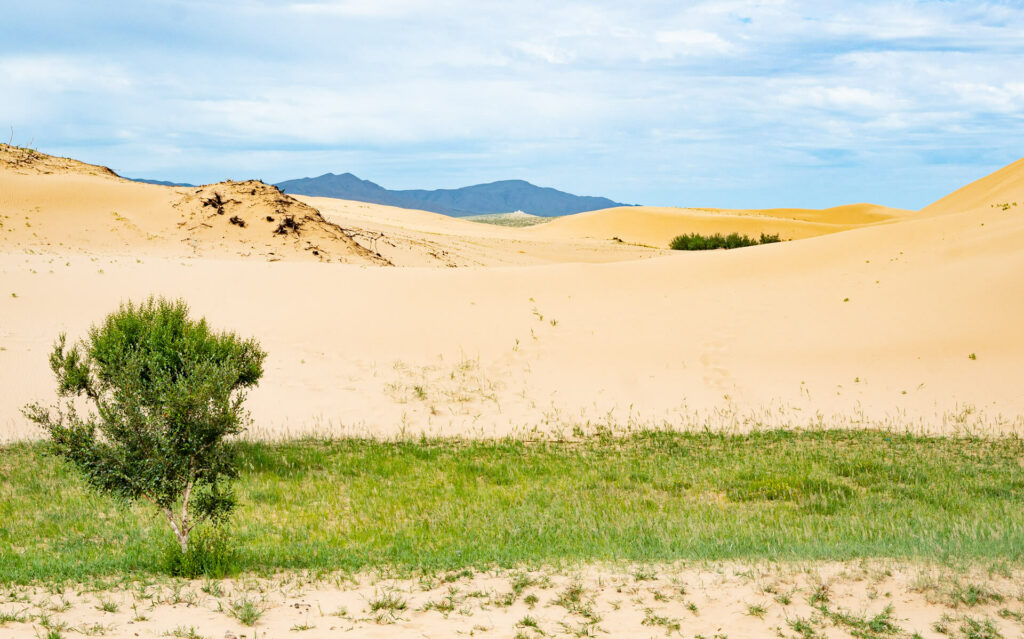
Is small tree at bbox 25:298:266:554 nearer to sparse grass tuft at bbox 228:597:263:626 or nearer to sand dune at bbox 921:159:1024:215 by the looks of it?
sparse grass tuft at bbox 228:597:263:626

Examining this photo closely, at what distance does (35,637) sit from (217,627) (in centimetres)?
113

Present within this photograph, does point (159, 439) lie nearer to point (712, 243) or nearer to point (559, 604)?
point (559, 604)

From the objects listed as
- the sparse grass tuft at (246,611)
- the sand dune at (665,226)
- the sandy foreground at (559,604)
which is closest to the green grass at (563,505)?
the sandy foreground at (559,604)

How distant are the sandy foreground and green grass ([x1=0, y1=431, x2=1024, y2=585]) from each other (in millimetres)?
359

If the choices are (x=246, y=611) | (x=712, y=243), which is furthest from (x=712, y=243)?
(x=246, y=611)

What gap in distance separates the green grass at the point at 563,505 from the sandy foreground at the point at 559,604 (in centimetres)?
36

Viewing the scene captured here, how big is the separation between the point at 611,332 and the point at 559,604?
1339 centimetres

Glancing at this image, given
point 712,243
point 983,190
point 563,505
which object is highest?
point 983,190

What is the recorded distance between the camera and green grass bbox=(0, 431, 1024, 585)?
26.5 ft

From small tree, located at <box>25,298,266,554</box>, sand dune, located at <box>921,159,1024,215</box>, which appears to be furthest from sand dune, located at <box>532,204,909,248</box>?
small tree, located at <box>25,298,266,554</box>

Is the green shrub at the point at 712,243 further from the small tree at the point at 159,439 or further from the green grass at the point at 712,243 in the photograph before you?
the small tree at the point at 159,439

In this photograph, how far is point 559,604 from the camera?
22.1ft

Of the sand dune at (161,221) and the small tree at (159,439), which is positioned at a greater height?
the sand dune at (161,221)

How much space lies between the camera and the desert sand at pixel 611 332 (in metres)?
15.9
